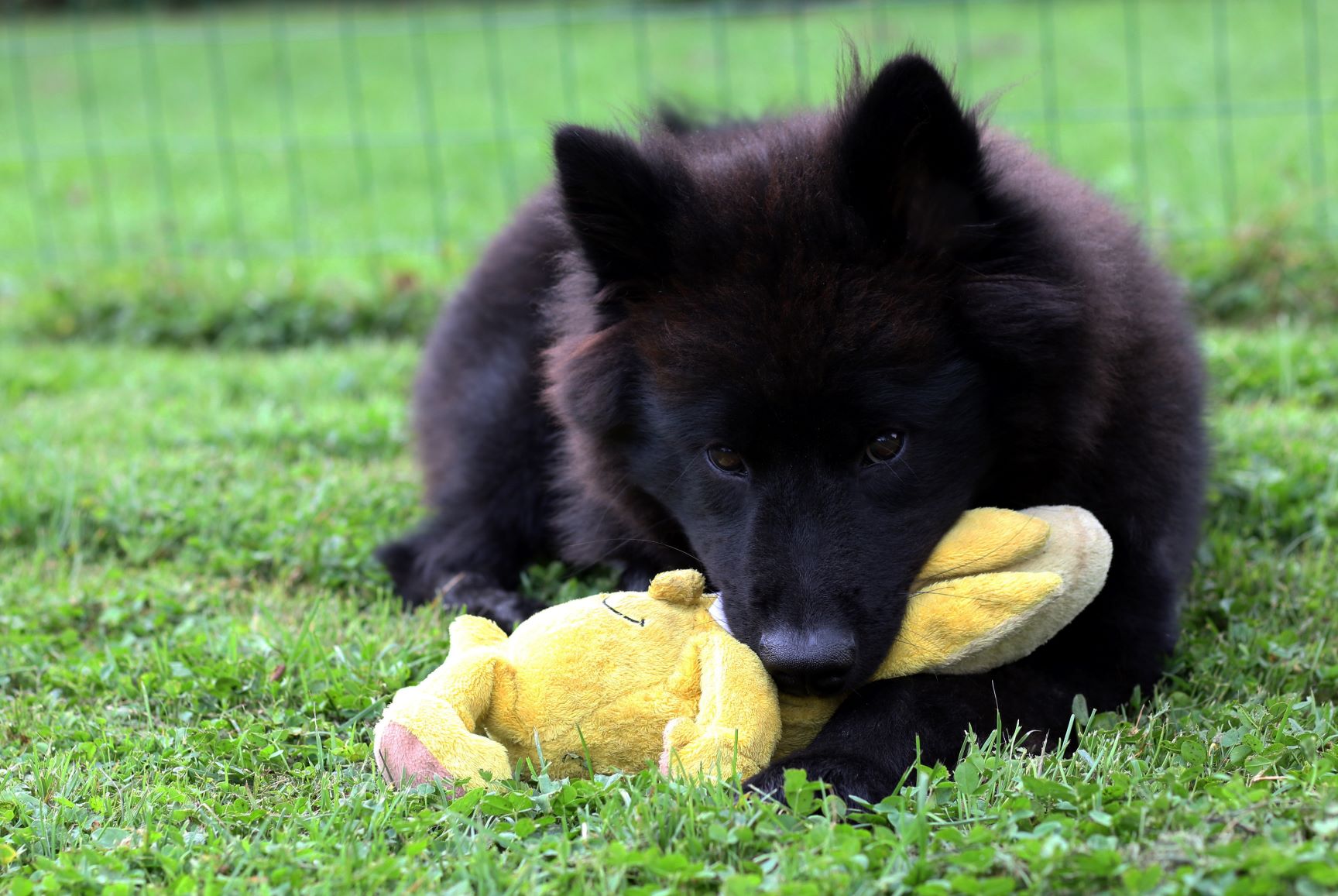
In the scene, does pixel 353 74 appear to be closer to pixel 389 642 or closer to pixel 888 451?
pixel 389 642

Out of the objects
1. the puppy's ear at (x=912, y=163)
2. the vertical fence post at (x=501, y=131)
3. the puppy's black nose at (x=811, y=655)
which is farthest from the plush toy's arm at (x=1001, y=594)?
the vertical fence post at (x=501, y=131)

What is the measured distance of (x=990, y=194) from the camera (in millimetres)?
2496

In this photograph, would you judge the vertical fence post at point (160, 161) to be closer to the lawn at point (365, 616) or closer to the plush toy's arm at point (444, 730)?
the lawn at point (365, 616)

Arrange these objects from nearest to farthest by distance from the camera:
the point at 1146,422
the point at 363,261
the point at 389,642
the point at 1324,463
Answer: the point at 1146,422, the point at 389,642, the point at 1324,463, the point at 363,261

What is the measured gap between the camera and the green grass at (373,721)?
6.31ft

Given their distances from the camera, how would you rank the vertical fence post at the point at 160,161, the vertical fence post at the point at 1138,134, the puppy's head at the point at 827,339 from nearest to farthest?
the puppy's head at the point at 827,339, the vertical fence post at the point at 1138,134, the vertical fence post at the point at 160,161

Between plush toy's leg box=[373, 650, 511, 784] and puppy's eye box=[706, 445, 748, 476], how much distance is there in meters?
0.58

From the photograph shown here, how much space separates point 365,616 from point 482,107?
1003 cm

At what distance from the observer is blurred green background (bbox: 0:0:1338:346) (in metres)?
6.35

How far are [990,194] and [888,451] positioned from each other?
54 cm

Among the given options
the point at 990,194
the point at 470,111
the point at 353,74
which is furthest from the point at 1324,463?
the point at 470,111

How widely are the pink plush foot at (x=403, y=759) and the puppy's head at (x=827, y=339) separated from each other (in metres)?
0.59

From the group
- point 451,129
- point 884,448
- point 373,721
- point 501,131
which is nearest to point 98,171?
point 451,129

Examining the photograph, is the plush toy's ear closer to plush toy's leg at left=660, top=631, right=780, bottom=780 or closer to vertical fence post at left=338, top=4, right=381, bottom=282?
plush toy's leg at left=660, top=631, right=780, bottom=780
